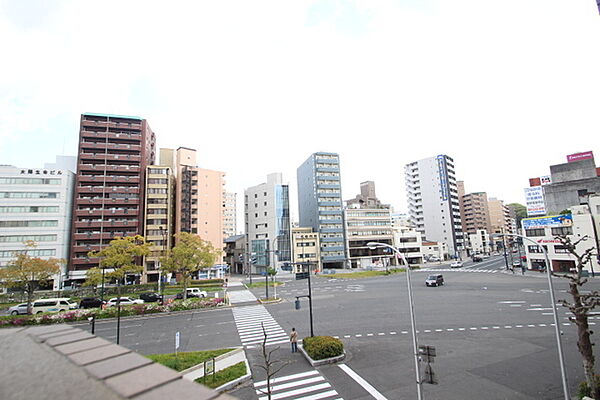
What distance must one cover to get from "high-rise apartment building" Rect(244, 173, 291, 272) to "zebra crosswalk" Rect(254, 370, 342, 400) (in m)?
65.2

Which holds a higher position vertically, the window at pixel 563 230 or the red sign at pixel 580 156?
the red sign at pixel 580 156

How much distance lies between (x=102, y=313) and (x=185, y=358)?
63.0ft

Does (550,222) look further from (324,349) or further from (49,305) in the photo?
(49,305)

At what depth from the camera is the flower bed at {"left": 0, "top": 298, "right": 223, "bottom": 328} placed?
2722cm

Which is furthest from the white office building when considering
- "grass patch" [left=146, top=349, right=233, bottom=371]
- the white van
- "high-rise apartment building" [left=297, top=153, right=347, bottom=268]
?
"high-rise apartment building" [left=297, top=153, right=347, bottom=268]

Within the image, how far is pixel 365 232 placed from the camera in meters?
89.5

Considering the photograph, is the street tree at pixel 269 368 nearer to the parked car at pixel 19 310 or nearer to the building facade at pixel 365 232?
the parked car at pixel 19 310

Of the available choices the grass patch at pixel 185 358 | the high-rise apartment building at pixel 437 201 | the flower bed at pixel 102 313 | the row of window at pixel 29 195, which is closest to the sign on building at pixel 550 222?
the high-rise apartment building at pixel 437 201

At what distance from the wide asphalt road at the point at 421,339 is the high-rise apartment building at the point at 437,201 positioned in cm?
7637

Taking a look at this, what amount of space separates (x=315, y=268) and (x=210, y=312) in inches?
2148

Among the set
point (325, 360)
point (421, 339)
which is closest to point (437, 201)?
point (421, 339)

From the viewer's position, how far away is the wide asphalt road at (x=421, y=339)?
13.0m

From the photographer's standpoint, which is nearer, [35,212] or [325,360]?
[325,360]

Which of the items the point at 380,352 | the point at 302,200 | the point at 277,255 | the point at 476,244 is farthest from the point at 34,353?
the point at 476,244
